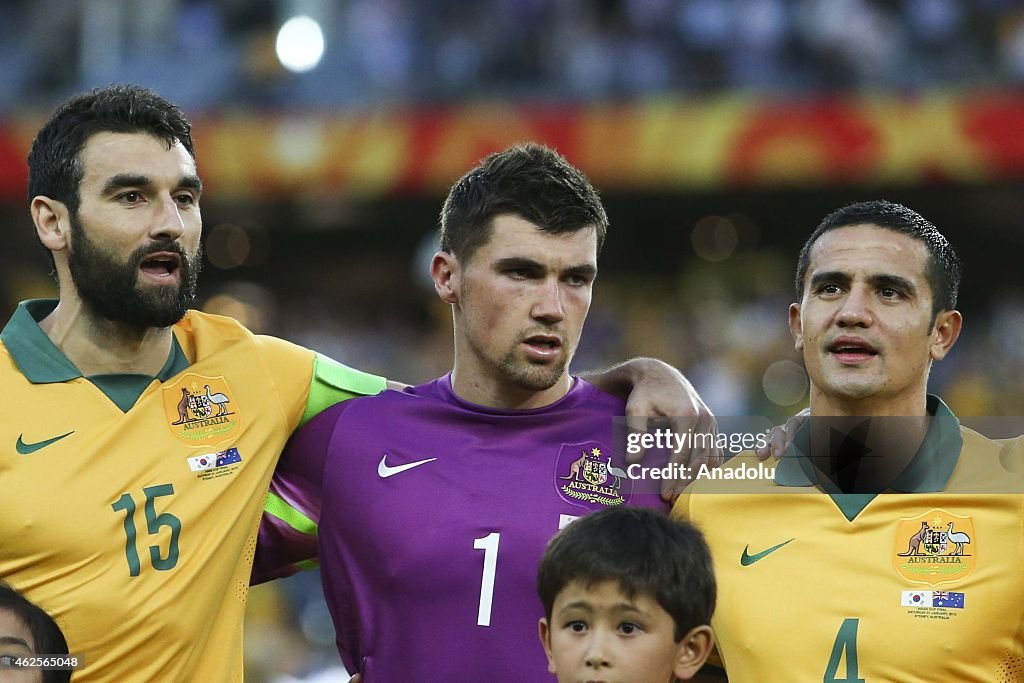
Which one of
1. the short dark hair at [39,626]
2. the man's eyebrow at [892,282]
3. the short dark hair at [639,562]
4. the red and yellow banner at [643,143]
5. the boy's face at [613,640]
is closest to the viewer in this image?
the boy's face at [613,640]

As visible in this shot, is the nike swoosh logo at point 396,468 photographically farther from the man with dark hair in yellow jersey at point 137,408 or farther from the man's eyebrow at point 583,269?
the man's eyebrow at point 583,269

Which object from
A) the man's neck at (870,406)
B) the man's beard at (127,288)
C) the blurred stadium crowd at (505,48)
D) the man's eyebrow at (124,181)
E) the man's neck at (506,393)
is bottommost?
the man's neck at (870,406)

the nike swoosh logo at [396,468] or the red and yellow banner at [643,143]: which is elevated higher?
the red and yellow banner at [643,143]

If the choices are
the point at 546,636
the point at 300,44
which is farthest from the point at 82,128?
the point at 300,44

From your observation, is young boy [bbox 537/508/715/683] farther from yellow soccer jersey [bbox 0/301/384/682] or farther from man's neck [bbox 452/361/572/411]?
yellow soccer jersey [bbox 0/301/384/682]

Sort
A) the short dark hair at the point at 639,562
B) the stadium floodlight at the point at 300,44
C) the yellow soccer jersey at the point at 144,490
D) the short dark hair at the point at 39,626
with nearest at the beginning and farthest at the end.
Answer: the short dark hair at the point at 639,562 < the short dark hair at the point at 39,626 < the yellow soccer jersey at the point at 144,490 < the stadium floodlight at the point at 300,44

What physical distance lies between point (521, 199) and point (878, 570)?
1389 mm

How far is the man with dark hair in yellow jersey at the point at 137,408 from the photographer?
3.87 metres

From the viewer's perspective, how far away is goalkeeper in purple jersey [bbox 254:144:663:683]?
156 inches

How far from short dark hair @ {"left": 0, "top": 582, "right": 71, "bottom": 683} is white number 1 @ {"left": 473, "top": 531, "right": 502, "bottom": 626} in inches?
41.4

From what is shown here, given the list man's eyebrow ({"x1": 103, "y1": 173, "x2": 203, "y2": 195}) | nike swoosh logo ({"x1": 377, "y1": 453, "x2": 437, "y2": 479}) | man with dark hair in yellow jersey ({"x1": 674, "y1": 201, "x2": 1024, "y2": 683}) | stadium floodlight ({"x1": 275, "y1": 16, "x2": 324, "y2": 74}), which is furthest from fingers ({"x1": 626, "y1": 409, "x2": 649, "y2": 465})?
stadium floodlight ({"x1": 275, "y1": 16, "x2": 324, "y2": 74})

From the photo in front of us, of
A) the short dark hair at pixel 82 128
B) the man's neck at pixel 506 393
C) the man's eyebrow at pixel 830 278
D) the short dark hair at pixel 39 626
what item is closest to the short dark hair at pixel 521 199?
the man's neck at pixel 506 393

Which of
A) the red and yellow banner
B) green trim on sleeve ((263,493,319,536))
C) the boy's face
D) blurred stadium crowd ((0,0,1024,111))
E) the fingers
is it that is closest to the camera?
the boy's face

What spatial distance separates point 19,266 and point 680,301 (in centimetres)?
795
